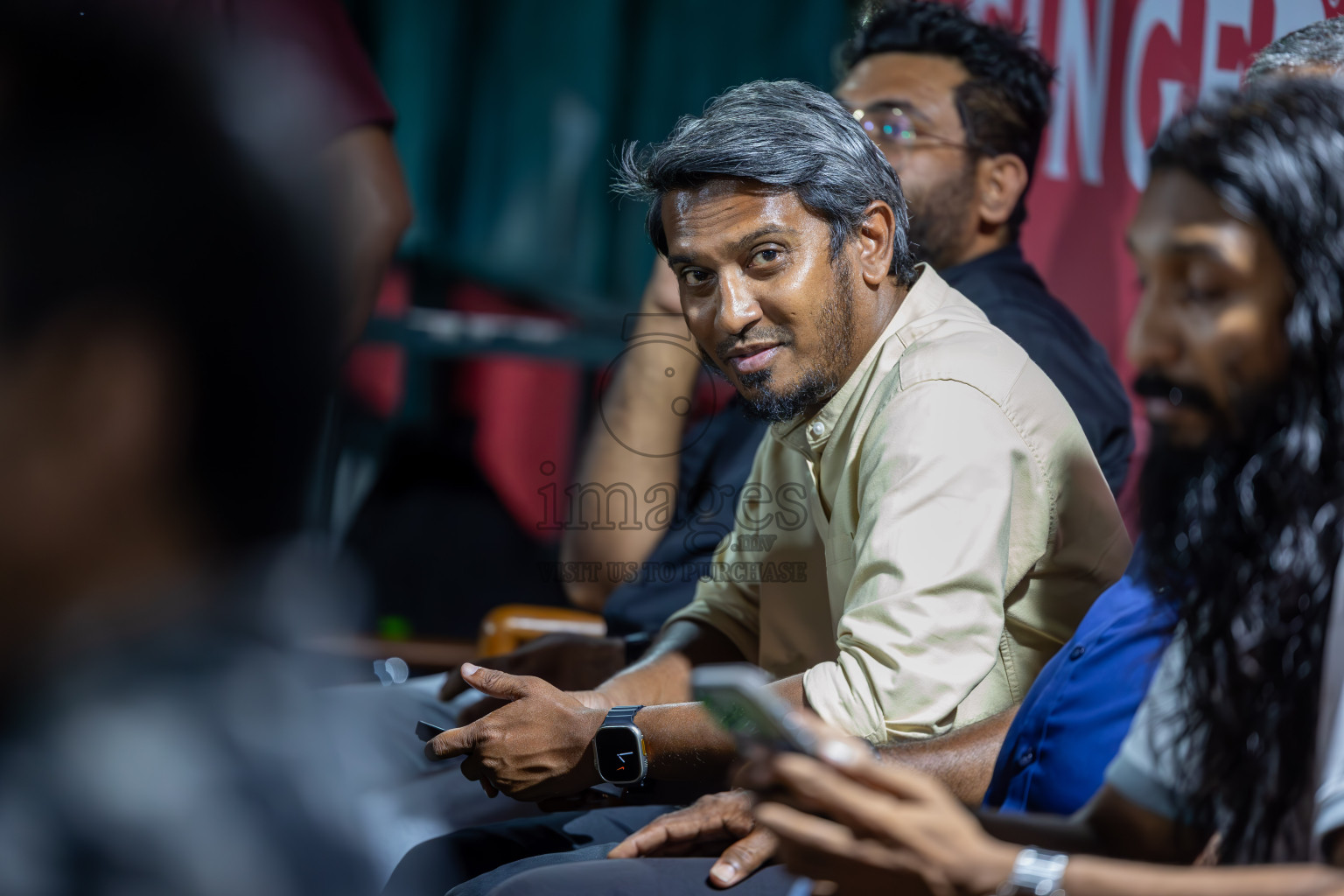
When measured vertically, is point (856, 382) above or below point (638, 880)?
above

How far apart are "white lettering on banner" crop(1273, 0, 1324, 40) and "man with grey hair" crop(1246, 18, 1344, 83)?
0.15 metres

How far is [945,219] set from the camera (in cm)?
270

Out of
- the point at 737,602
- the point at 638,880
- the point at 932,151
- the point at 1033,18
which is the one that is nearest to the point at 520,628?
the point at 737,602

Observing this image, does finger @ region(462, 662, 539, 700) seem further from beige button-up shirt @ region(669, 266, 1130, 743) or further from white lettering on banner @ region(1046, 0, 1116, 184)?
white lettering on banner @ region(1046, 0, 1116, 184)

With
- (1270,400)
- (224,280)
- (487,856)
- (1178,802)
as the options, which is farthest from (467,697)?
(224,280)

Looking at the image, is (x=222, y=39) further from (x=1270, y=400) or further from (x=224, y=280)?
(x=1270, y=400)

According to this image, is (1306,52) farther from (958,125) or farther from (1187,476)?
(1187,476)

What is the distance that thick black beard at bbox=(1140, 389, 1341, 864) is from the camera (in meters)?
1.00

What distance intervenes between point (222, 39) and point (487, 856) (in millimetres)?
1471

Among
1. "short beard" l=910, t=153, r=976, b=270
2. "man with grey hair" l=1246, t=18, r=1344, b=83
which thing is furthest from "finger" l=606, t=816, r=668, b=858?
"short beard" l=910, t=153, r=976, b=270

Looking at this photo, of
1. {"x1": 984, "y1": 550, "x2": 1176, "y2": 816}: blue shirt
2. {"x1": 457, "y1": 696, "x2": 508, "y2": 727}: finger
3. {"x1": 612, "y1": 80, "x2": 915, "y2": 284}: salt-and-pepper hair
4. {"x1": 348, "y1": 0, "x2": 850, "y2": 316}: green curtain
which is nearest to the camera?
{"x1": 984, "y1": 550, "x2": 1176, "y2": 816}: blue shirt

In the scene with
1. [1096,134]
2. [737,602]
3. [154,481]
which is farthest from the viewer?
[1096,134]

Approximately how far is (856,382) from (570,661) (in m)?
0.89

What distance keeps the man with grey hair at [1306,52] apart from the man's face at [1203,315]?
0.86m
